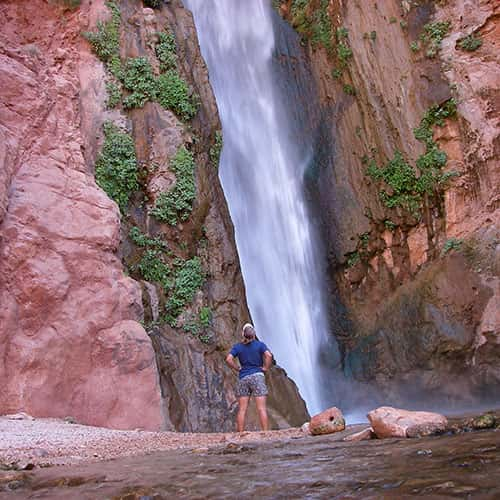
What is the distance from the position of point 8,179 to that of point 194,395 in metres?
5.70

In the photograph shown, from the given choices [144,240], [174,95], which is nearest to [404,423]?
[144,240]

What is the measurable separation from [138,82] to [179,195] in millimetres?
3377

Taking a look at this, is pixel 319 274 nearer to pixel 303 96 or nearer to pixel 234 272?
pixel 234 272

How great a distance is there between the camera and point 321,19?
2153 centimetres

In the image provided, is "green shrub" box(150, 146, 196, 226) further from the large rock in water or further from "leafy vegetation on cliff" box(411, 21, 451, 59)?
the large rock in water

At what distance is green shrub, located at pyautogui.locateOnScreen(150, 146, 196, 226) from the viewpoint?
14352mm

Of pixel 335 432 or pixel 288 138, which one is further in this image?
pixel 288 138

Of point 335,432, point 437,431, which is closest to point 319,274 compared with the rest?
point 335,432

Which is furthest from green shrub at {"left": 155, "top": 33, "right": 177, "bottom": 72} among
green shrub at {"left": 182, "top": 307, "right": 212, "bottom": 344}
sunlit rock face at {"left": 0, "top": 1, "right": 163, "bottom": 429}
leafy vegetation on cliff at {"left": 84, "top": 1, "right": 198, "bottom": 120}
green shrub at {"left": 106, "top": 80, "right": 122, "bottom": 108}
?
green shrub at {"left": 182, "top": 307, "right": 212, "bottom": 344}

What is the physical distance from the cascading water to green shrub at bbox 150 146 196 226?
3676 millimetres

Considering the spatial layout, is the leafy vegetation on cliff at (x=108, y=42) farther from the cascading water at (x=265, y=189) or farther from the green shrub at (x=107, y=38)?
the cascading water at (x=265, y=189)

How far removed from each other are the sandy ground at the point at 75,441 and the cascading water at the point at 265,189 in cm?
890

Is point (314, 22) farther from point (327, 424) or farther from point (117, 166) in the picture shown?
point (327, 424)

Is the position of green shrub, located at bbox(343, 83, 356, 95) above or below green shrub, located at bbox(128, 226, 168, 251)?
above
